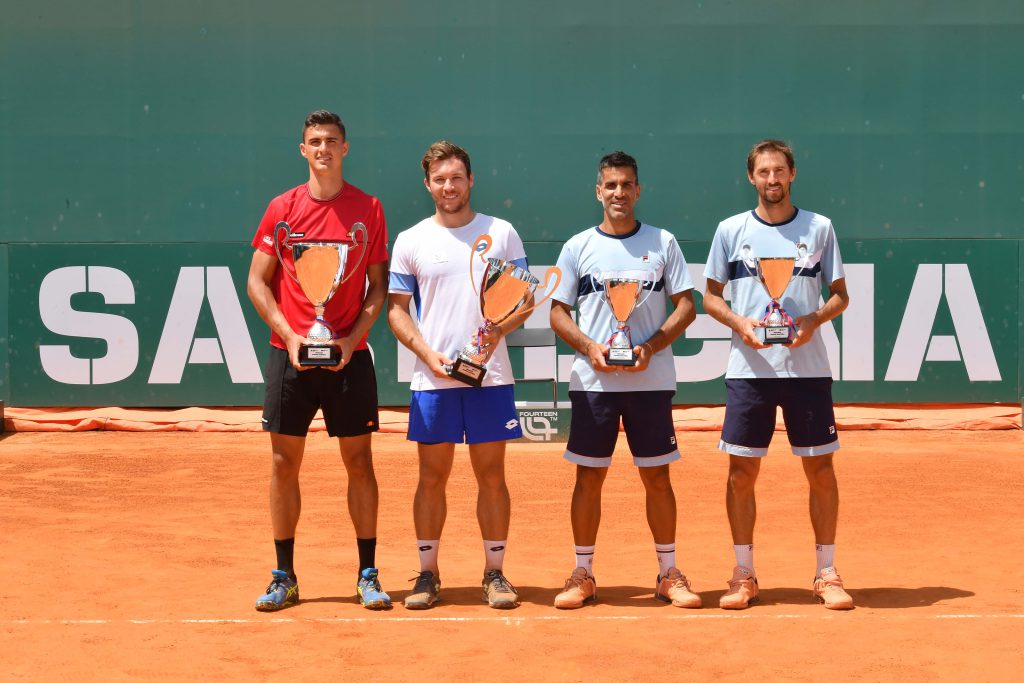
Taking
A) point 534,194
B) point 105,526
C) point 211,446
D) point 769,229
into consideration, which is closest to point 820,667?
point 769,229

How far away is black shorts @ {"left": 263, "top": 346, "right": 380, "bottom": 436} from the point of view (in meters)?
4.93

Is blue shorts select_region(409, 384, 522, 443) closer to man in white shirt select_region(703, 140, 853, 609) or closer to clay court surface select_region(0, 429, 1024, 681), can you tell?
clay court surface select_region(0, 429, 1024, 681)

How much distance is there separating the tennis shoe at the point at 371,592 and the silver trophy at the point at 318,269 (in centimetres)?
94

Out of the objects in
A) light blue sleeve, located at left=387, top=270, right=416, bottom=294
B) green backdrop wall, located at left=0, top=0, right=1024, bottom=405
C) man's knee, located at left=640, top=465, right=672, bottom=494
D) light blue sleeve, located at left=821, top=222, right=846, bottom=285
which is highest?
green backdrop wall, located at left=0, top=0, right=1024, bottom=405

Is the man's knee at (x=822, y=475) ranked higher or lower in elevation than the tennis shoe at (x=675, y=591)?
higher

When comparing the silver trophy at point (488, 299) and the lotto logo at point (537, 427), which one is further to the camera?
the lotto logo at point (537, 427)

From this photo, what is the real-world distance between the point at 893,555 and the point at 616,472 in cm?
318

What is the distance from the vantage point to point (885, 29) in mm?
12281

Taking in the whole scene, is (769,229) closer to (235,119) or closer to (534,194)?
(534,194)

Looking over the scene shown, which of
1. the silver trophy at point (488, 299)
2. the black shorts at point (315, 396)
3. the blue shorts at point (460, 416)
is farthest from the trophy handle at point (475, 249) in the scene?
the black shorts at point (315, 396)

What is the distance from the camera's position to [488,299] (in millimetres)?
4906

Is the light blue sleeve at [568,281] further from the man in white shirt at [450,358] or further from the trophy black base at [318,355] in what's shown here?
the trophy black base at [318,355]

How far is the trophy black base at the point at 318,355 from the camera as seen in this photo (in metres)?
4.72

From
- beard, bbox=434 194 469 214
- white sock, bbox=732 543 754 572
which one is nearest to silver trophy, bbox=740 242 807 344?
white sock, bbox=732 543 754 572
